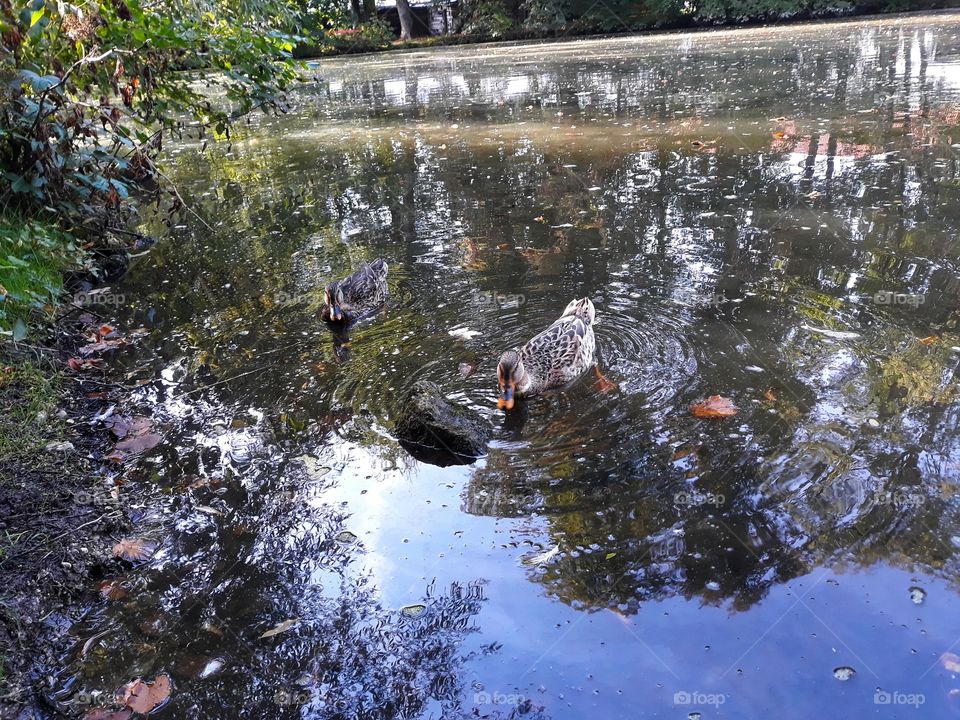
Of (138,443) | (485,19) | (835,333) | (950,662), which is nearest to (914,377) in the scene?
(835,333)

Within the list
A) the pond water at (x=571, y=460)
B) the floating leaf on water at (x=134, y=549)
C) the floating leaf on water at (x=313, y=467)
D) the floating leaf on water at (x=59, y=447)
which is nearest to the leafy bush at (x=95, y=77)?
the pond water at (x=571, y=460)

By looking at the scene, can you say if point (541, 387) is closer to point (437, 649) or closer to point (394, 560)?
point (394, 560)

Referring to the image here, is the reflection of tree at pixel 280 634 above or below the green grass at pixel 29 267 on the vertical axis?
below

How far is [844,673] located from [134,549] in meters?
3.60

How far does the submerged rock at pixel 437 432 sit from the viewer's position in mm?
4742

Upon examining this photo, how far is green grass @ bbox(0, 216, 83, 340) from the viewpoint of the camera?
503cm

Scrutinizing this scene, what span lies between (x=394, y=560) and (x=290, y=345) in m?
2.91

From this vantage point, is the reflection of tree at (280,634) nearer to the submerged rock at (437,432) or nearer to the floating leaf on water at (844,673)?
the submerged rock at (437,432)

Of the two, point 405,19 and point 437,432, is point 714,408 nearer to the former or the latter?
point 437,432

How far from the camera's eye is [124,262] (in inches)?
326

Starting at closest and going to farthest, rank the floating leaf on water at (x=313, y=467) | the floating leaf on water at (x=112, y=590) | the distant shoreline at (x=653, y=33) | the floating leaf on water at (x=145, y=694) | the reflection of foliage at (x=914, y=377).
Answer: the floating leaf on water at (x=145, y=694), the floating leaf on water at (x=112, y=590), the floating leaf on water at (x=313, y=467), the reflection of foliage at (x=914, y=377), the distant shoreline at (x=653, y=33)

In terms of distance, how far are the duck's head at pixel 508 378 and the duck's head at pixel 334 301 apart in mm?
1998

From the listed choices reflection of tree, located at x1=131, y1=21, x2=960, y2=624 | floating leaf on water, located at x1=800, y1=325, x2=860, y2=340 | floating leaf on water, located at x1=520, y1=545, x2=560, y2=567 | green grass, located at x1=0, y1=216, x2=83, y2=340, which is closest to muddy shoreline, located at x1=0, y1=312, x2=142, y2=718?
green grass, located at x1=0, y1=216, x2=83, y2=340

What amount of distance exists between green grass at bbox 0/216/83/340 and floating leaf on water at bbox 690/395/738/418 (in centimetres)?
428
